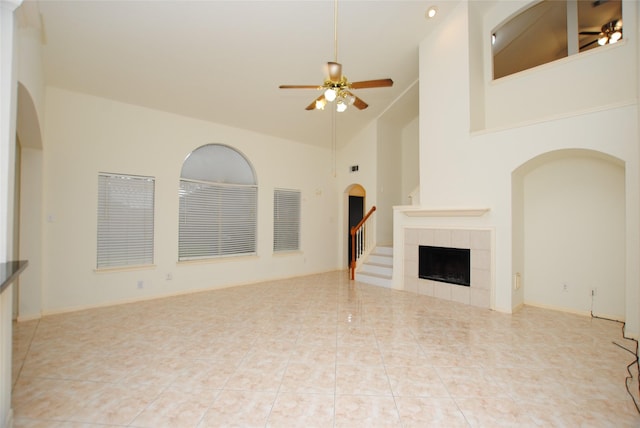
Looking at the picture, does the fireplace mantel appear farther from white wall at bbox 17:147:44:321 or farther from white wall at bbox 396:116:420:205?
white wall at bbox 17:147:44:321

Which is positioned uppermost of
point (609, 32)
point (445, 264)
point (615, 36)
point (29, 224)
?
point (609, 32)

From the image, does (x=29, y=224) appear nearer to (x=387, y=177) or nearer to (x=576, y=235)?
(x=387, y=177)

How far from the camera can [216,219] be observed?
19.1 feet

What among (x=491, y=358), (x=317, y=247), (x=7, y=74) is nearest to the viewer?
(x=7, y=74)

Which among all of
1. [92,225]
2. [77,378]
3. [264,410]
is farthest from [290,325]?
[92,225]

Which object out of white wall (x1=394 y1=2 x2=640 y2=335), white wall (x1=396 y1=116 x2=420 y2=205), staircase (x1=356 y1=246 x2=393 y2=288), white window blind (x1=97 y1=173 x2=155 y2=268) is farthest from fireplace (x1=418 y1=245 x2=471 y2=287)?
white window blind (x1=97 y1=173 x2=155 y2=268)

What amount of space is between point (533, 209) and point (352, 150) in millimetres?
4362

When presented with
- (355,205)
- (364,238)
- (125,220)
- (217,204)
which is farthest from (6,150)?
(355,205)

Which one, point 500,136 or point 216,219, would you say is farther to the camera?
point 216,219

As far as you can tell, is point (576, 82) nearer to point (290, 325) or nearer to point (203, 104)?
point (290, 325)

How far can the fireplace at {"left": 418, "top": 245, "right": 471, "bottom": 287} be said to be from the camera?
15.5 ft

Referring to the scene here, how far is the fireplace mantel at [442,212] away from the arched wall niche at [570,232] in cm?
52

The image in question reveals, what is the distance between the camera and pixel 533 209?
4660 mm

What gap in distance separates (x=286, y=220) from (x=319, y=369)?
15.3 ft
